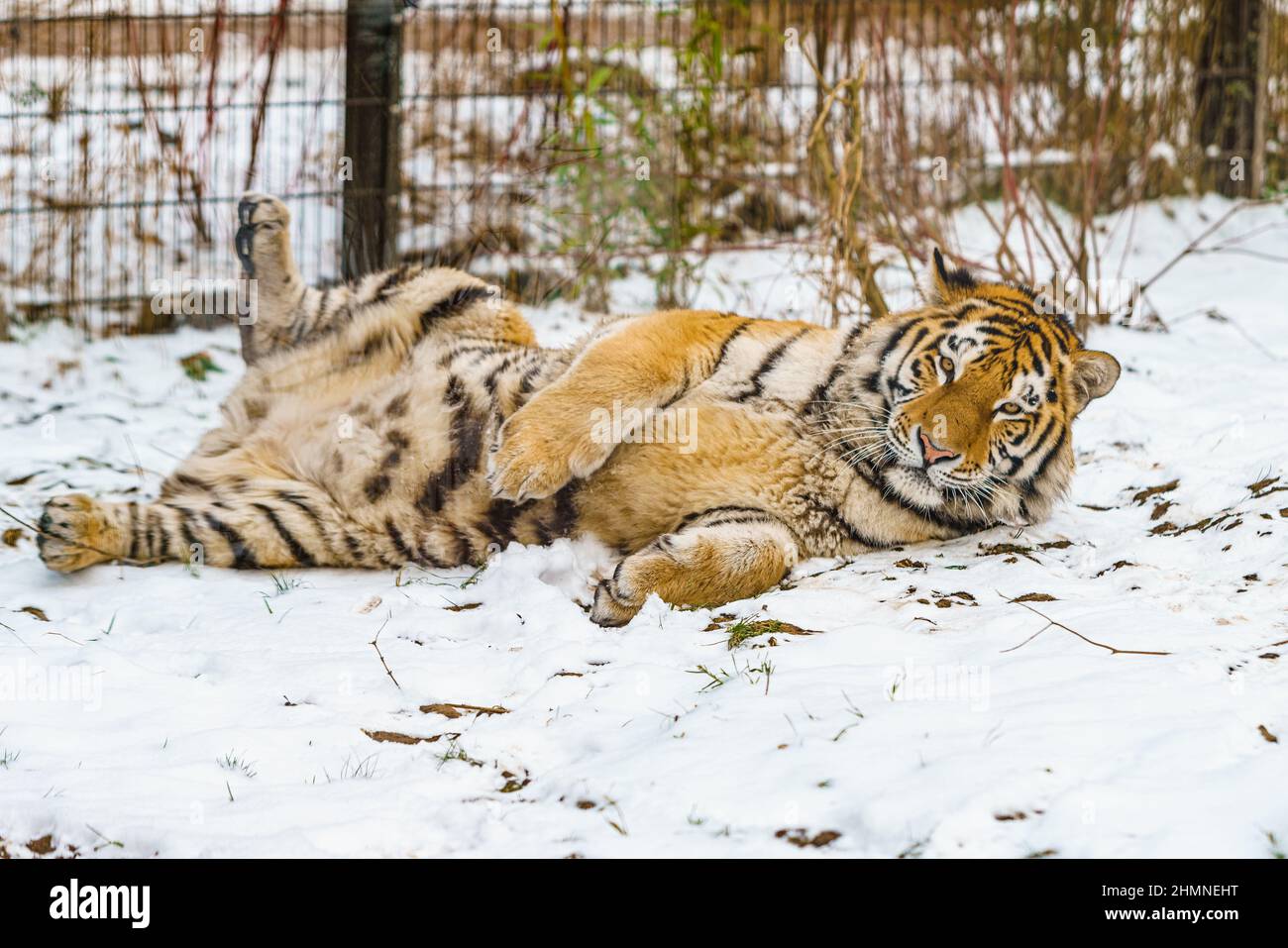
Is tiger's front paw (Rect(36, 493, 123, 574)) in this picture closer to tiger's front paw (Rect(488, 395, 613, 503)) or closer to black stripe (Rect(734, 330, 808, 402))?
tiger's front paw (Rect(488, 395, 613, 503))

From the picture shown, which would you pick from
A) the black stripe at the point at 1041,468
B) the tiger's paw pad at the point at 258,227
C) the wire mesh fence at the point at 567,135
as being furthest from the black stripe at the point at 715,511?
the wire mesh fence at the point at 567,135

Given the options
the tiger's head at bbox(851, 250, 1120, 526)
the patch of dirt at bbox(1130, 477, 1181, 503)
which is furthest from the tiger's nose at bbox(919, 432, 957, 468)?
the patch of dirt at bbox(1130, 477, 1181, 503)

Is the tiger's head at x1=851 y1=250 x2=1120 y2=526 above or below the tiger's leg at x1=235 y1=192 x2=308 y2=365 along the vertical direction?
below

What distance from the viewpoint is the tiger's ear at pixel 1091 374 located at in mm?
3446

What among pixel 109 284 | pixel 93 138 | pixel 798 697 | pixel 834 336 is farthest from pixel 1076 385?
pixel 93 138

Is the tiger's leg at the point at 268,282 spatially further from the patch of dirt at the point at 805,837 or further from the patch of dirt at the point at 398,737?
the patch of dirt at the point at 805,837

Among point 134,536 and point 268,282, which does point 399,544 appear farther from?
point 268,282

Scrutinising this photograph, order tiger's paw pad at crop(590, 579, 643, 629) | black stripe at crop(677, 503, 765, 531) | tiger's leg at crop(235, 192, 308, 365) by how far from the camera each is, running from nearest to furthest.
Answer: tiger's paw pad at crop(590, 579, 643, 629) → black stripe at crop(677, 503, 765, 531) → tiger's leg at crop(235, 192, 308, 365)

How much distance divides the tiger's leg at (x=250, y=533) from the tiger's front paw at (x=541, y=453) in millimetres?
454

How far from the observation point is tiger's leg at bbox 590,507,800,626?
304 centimetres

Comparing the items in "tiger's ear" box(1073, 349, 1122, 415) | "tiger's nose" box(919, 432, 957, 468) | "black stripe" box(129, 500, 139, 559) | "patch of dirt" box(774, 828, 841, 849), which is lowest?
"patch of dirt" box(774, 828, 841, 849)

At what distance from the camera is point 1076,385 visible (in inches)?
138

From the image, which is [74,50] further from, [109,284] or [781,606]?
[781,606]

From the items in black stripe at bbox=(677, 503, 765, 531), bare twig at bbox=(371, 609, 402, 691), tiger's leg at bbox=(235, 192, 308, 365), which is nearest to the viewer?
bare twig at bbox=(371, 609, 402, 691)
